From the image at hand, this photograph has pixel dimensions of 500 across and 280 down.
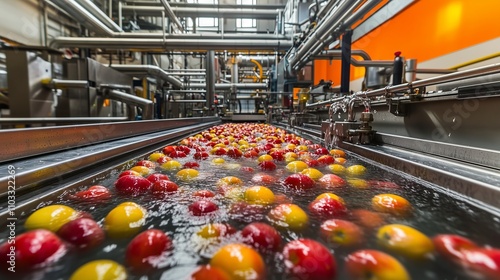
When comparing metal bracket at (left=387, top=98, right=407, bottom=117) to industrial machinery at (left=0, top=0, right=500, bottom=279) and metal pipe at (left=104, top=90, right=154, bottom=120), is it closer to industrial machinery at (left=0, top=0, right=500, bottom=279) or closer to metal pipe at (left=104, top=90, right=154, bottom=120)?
industrial machinery at (left=0, top=0, right=500, bottom=279)

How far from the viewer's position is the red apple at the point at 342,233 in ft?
2.55

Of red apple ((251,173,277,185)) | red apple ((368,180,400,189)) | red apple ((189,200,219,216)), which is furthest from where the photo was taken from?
red apple ((251,173,277,185))

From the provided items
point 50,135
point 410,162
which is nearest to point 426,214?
point 410,162

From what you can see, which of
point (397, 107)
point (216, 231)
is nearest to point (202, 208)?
Answer: point (216, 231)

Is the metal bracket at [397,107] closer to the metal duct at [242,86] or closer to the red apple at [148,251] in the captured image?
the red apple at [148,251]

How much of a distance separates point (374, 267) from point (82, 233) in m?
0.77

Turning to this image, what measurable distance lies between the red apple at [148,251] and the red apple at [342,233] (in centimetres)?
45

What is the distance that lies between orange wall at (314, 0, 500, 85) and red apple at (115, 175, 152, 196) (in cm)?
512

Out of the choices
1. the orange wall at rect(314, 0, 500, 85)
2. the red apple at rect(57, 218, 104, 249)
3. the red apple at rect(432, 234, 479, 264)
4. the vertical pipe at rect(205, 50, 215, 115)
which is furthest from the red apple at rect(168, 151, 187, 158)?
the vertical pipe at rect(205, 50, 215, 115)

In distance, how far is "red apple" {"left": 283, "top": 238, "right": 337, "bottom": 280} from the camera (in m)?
0.61

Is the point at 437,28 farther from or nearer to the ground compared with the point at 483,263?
farther from the ground

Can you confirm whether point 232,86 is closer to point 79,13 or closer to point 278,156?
point 79,13

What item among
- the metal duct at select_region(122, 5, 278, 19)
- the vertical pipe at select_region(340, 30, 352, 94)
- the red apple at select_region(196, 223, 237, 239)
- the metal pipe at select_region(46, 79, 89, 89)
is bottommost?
the red apple at select_region(196, 223, 237, 239)

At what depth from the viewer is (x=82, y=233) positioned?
2.53 ft
